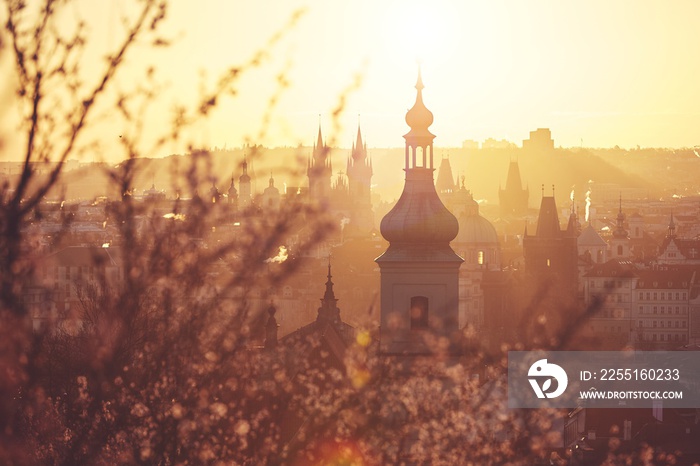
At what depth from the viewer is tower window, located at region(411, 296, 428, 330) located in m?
24.1

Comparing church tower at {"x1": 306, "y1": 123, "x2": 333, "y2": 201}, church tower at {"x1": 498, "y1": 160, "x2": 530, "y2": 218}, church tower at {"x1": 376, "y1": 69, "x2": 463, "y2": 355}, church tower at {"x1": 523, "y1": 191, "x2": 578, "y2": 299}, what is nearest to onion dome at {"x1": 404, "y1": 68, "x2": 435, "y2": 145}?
church tower at {"x1": 376, "y1": 69, "x2": 463, "y2": 355}

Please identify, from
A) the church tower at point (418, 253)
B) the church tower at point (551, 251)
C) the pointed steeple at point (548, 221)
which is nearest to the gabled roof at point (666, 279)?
the church tower at point (551, 251)

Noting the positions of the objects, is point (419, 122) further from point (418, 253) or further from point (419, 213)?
point (418, 253)

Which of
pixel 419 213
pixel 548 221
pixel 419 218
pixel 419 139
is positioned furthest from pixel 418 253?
pixel 548 221

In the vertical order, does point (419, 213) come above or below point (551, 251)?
above

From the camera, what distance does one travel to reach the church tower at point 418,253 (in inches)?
949

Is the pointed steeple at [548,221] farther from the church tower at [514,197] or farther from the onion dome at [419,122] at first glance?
the church tower at [514,197]

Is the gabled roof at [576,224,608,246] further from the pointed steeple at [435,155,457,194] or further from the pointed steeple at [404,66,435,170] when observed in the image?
the pointed steeple at [404,66,435,170]

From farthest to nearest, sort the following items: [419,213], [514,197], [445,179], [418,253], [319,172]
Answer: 1. [514,197]
2. [445,179]
3. [419,213]
4. [418,253]
5. [319,172]

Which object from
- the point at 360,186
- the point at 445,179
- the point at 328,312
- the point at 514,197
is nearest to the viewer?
the point at 328,312

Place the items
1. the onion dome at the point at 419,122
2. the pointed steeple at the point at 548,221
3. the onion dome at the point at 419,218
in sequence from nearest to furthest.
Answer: the onion dome at the point at 419,218
the onion dome at the point at 419,122
the pointed steeple at the point at 548,221

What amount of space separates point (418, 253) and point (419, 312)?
4.75ft

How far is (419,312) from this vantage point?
2422 centimetres

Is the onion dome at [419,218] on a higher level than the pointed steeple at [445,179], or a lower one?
lower
